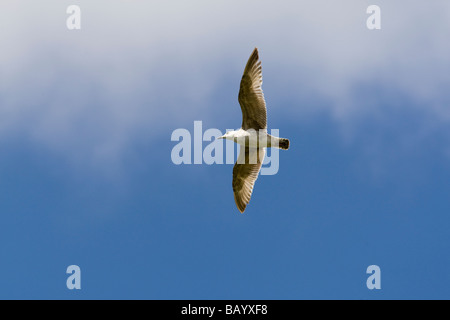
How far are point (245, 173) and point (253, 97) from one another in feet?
8.50

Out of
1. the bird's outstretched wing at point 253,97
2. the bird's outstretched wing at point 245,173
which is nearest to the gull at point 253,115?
the bird's outstretched wing at point 253,97

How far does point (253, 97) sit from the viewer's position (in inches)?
607

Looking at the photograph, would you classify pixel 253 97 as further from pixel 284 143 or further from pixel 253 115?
pixel 284 143

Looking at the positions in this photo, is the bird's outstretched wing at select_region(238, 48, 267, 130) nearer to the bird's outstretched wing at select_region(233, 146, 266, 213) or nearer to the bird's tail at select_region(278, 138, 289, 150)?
the bird's tail at select_region(278, 138, 289, 150)

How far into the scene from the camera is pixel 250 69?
50.8ft

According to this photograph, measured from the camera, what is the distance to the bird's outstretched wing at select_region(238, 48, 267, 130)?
15406 millimetres

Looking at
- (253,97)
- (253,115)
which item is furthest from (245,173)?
(253,97)

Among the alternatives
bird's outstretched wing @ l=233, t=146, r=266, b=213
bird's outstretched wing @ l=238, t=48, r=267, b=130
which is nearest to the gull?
bird's outstretched wing @ l=238, t=48, r=267, b=130

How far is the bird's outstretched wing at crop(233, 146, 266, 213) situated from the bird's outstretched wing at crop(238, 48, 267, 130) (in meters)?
1.14

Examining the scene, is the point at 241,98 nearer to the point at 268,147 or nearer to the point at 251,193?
the point at 268,147
